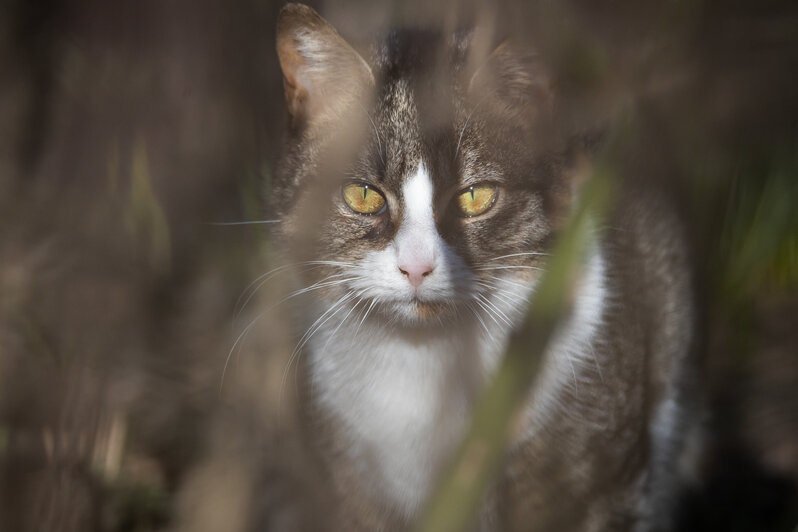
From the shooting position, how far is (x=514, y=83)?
3.91 feet

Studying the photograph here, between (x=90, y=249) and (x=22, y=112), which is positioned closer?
(x=22, y=112)

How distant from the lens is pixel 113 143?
1235 millimetres

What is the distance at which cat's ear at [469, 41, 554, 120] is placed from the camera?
1.17m

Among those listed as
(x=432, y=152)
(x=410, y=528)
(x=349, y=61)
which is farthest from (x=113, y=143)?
(x=410, y=528)

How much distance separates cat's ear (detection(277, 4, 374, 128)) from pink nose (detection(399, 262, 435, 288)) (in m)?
0.32

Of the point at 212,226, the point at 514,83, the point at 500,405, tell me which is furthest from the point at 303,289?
the point at 500,405

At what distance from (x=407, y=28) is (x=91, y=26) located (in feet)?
1.73

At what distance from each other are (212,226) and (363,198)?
1.02 ft

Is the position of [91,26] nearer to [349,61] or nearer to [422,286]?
[349,61]

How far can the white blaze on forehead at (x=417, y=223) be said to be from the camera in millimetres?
1154

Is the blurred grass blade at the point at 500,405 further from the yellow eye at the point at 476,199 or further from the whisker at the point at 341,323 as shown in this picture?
the whisker at the point at 341,323

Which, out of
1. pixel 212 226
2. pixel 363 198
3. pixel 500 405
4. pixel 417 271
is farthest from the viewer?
pixel 212 226

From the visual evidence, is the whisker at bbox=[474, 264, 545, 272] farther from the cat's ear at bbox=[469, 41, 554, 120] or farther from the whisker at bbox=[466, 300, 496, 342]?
the cat's ear at bbox=[469, 41, 554, 120]

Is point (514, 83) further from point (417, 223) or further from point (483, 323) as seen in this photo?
point (483, 323)
